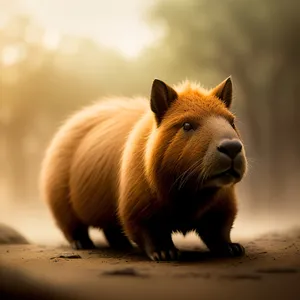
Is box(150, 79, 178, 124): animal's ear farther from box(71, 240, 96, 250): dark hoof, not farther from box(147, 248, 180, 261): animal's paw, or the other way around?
box(71, 240, 96, 250): dark hoof

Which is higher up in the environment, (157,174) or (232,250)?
(157,174)

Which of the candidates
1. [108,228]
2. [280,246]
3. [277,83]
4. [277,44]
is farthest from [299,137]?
[108,228]

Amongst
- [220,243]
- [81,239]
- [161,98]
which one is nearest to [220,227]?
[220,243]

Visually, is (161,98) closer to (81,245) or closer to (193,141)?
(193,141)

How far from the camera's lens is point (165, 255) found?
2.51m

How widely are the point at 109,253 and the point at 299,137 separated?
Answer: 133cm

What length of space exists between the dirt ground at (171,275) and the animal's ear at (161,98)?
0.65 metres

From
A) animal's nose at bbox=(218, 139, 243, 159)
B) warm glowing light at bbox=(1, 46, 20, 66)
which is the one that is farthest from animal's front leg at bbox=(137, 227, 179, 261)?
warm glowing light at bbox=(1, 46, 20, 66)

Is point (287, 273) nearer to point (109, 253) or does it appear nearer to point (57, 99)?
point (109, 253)

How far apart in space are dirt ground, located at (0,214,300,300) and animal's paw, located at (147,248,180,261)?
41 millimetres

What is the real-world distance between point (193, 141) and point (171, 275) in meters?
0.54

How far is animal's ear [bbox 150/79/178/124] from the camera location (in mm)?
2485

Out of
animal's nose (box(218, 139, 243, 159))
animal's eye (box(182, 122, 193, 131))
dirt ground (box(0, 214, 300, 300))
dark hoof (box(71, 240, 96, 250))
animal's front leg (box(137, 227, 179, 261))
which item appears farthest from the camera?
dark hoof (box(71, 240, 96, 250))

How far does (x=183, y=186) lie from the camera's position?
7.88 feet
